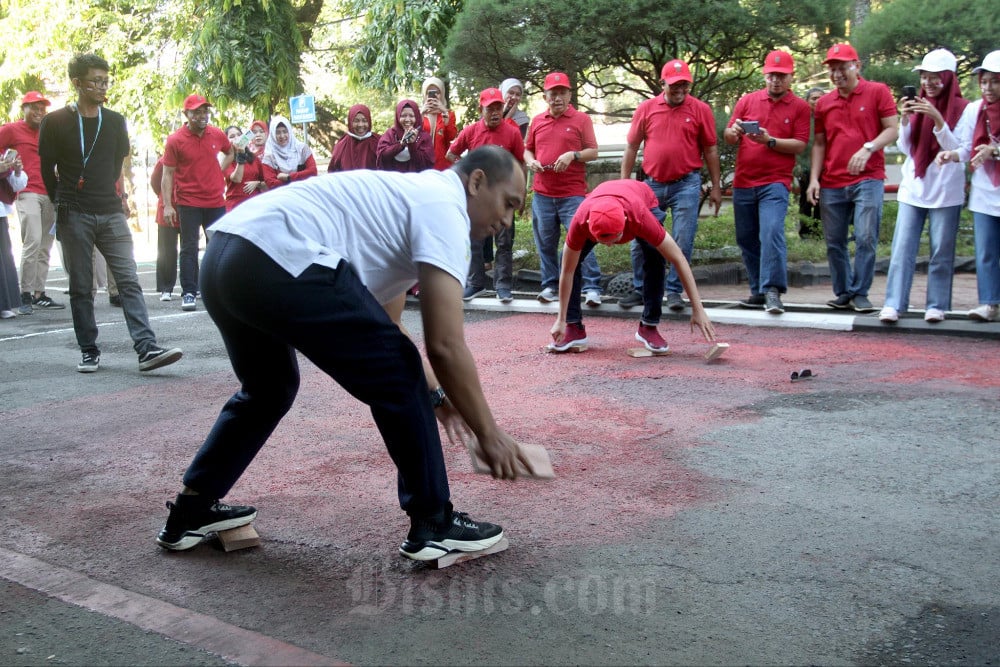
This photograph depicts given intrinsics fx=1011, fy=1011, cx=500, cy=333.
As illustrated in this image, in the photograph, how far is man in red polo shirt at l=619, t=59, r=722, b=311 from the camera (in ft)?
29.8

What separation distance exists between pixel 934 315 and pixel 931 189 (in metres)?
1.01

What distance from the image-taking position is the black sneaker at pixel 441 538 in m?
3.48

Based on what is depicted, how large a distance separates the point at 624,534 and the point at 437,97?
7813mm

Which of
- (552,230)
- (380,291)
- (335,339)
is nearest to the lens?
(335,339)

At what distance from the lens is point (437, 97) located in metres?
10.8

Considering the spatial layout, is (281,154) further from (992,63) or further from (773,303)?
(992,63)

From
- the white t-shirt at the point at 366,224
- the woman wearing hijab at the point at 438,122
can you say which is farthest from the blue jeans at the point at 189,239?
the white t-shirt at the point at 366,224

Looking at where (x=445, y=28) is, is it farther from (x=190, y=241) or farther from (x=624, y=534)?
(x=624, y=534)

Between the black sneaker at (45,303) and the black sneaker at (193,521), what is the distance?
903 centimetres

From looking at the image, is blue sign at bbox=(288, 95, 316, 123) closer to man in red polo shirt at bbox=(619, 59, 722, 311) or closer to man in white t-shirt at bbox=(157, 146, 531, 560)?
man in red polo shirt at bbox=(619, 59, 722, 311)

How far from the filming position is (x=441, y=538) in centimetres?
350

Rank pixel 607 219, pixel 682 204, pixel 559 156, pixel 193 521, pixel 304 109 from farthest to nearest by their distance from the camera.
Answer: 1. pixel 304 109
2. pixel 559 156
3. pixel 682 204
4. pixel 607 219
5. pixel 193 521

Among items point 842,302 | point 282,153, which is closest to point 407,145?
point 282,153

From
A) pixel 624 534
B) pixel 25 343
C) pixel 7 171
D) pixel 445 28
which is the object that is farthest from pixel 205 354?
pixel 445 28
